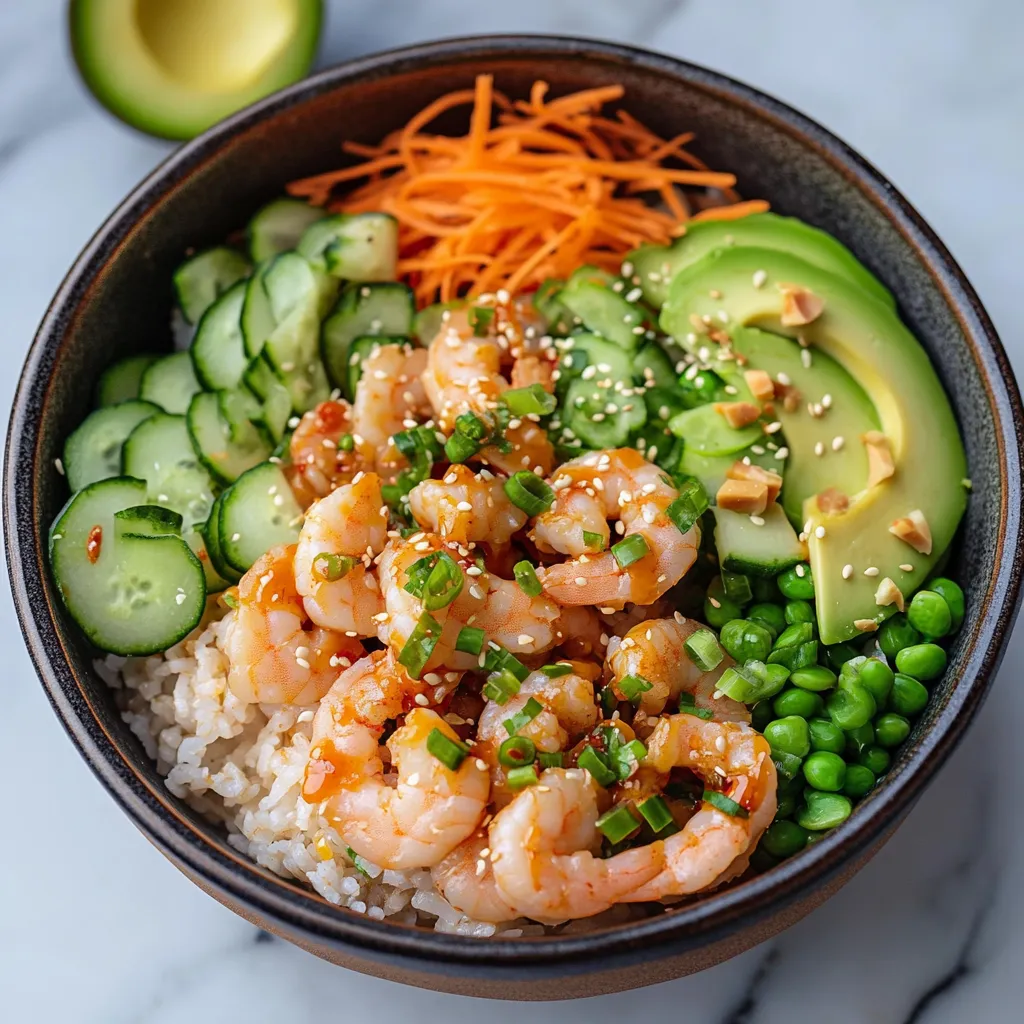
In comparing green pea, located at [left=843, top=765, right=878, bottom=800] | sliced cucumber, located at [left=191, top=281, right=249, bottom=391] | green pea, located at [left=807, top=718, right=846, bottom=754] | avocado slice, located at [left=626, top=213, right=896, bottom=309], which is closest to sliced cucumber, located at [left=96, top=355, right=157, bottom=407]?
sliced cucumber, located at [left=191, top=281, right=249, bottom=391]

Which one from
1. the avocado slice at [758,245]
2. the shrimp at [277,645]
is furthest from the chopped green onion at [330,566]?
the avocado slice at [758,245]

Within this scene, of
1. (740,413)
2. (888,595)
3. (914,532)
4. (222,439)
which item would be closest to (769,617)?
(888,595)

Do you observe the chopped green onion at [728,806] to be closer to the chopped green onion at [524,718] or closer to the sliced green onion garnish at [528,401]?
the chopped green onion at [524,718]

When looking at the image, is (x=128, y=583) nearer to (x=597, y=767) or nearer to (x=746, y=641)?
(x=597, y=767)

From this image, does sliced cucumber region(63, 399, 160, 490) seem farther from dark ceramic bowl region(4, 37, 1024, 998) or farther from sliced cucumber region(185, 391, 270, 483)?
sliced cucumber region(185, 391, 270, 483)

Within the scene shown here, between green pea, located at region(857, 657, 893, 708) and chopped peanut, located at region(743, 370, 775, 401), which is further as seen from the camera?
chopped peanut, located at region(743, 370, 775, 401)

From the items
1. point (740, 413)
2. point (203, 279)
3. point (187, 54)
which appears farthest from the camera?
point (187, 54)

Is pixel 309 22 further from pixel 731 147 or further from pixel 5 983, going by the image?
pixel 5 983
